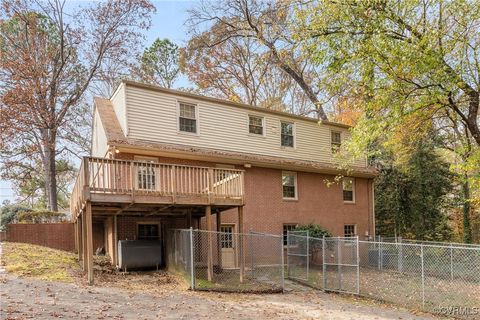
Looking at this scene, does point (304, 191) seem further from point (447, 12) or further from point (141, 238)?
point (447, 12)

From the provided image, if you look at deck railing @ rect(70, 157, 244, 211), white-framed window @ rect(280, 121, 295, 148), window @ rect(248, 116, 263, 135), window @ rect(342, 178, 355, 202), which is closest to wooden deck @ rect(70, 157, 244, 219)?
deck railing @ rect(70, 157, 244, 211)

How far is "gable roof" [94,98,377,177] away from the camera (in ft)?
43.1

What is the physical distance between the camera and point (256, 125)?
17.2 meters

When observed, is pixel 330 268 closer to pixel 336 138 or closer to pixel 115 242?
pixel 336 138

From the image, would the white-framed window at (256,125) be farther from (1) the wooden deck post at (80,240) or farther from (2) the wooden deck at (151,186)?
(1) the wooden deck post at (80,240)

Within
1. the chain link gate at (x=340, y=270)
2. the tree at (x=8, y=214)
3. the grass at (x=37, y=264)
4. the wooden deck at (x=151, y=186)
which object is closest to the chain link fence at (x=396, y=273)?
the chain link gate at (x=340, y=270)

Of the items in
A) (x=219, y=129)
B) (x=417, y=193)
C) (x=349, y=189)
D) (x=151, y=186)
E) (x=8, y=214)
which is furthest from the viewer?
(x=417, y=193)

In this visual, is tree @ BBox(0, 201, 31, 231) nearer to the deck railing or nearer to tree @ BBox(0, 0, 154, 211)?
tree @ BBox(0, 0, 154, 211)

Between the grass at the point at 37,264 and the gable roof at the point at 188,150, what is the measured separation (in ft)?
13.3

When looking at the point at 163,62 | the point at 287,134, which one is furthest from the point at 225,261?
the point at 163,62

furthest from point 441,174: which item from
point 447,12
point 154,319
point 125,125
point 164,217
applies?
point 154,319

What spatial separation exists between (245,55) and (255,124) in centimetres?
1289

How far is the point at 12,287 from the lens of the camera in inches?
323

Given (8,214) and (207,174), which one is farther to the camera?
(8,214)
